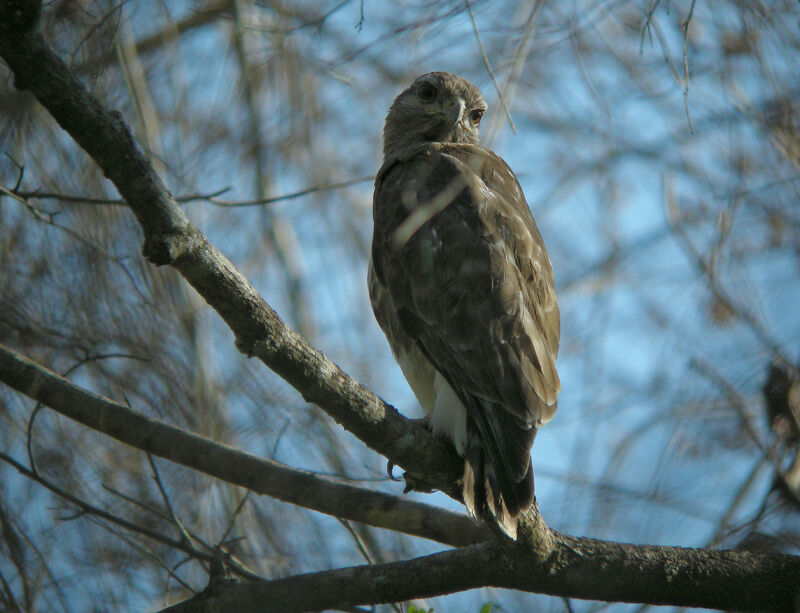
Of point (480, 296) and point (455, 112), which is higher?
point (455, 112)

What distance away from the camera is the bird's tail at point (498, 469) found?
8.80 ft

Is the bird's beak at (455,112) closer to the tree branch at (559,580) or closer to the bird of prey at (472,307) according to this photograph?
the bird of prey at (472,307)

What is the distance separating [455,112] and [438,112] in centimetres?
13

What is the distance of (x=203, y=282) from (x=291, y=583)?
1.05 meters

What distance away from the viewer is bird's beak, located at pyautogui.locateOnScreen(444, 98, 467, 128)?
14.4 feet

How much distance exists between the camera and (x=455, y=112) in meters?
4.41

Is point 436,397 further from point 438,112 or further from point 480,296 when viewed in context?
point 438,112

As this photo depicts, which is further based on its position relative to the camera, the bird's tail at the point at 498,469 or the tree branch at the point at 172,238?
the bird's tail at the point at 498,469

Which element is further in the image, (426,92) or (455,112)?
(426,92)

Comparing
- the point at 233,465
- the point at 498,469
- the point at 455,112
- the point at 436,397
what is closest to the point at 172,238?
the point at 233,465

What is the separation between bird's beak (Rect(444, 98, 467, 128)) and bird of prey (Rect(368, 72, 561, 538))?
0.40 meters

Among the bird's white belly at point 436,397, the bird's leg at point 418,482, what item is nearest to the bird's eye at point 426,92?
the bird's white belly at point 436,397

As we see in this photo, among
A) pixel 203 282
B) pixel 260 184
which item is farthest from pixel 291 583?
pixel 260 184

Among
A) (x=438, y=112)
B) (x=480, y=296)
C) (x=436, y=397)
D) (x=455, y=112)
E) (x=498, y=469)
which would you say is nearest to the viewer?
(x=498, y=469)
